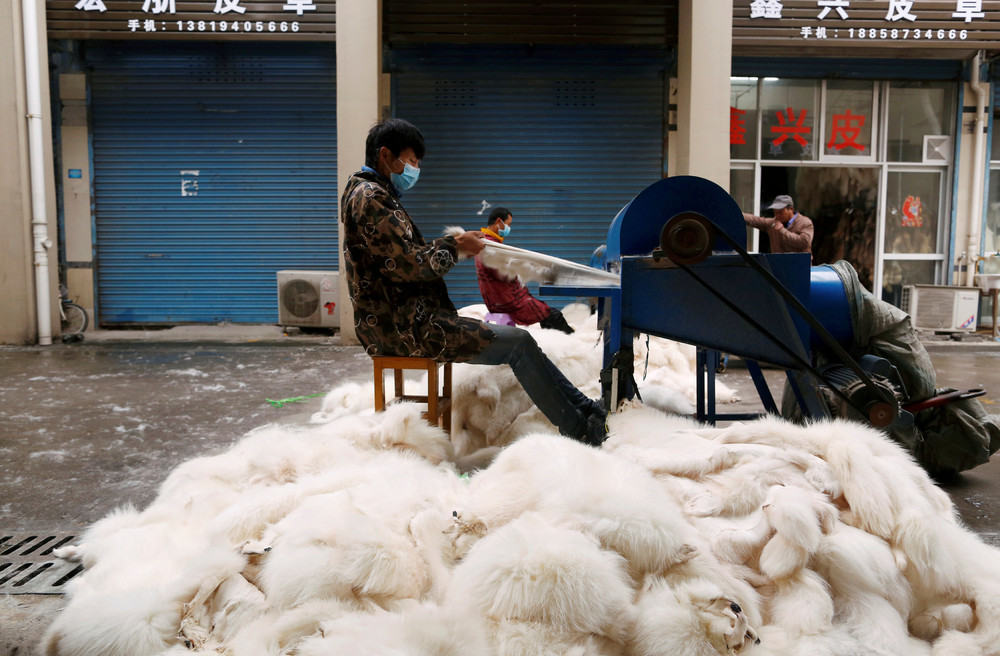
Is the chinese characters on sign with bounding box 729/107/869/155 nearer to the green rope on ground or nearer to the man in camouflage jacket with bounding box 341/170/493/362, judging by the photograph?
the green rope on ground

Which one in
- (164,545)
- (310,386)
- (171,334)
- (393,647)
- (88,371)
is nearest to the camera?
(393,647)

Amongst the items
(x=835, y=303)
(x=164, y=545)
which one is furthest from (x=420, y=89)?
(x=164, y=545)

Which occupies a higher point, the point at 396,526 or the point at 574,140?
the point at 574,140

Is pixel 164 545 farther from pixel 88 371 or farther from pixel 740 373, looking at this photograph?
pixel 740 373

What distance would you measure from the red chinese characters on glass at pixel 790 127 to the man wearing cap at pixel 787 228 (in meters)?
2.50

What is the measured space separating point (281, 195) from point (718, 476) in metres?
8.75

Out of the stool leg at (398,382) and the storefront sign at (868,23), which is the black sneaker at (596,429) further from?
the storefront sign at (868,23)

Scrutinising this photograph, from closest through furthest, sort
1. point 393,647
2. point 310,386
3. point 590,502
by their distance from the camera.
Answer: point 393,647, point 590,502, point 310,386

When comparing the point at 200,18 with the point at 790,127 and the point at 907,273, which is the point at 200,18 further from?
the point at 907,273

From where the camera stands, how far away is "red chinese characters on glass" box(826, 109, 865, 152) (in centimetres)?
998

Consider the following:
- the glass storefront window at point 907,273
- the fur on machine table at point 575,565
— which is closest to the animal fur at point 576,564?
the fur on machine table at point 575,565

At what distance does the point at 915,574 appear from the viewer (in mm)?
1956

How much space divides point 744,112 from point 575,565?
31.8 feet

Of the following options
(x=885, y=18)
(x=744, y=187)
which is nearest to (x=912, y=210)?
(x=744, y=187)
